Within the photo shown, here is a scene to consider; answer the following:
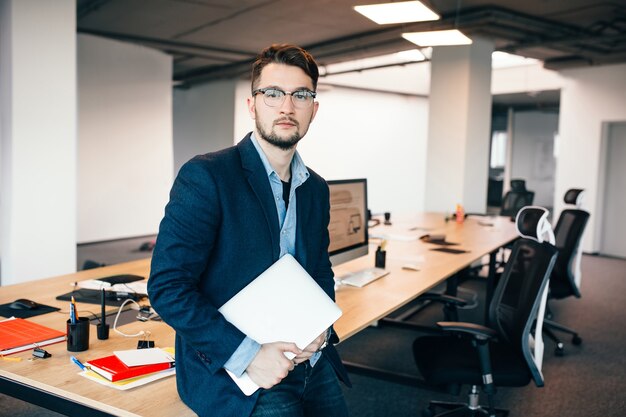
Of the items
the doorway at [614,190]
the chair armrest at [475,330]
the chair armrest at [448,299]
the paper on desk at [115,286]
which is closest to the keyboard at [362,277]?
the chair armrest at [448,299]

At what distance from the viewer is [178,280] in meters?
1.27

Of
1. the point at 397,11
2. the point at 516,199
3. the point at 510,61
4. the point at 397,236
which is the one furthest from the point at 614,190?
the point at 397,11

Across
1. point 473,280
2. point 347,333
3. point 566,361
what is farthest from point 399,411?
point 473,280

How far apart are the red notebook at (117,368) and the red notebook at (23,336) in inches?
13.4

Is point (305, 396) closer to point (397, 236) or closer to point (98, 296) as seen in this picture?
point (98, 296)

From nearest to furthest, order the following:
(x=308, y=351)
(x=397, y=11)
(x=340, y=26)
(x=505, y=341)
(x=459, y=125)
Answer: (x=308, y=351), (x=505, y=341), (x=397, y=11), (x=459, y=125), (x=340, y=26)

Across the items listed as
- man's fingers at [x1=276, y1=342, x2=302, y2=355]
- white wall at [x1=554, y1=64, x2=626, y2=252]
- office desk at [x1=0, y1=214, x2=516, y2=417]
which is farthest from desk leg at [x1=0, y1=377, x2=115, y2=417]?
white wall at [x1=554, y1=64, x2=626, y2=252]

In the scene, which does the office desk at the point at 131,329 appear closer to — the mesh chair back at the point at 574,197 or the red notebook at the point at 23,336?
the red notebook at the point at 23,336

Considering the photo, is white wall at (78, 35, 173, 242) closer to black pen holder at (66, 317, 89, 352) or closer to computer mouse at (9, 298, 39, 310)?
computer mouse at (9, 298, 39, 310)

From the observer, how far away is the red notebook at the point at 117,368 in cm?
156

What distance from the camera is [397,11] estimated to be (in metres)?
4.28

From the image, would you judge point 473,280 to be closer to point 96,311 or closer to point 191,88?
point 96,311

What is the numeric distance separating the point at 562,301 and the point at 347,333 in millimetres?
4567

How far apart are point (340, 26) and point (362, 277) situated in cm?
549
